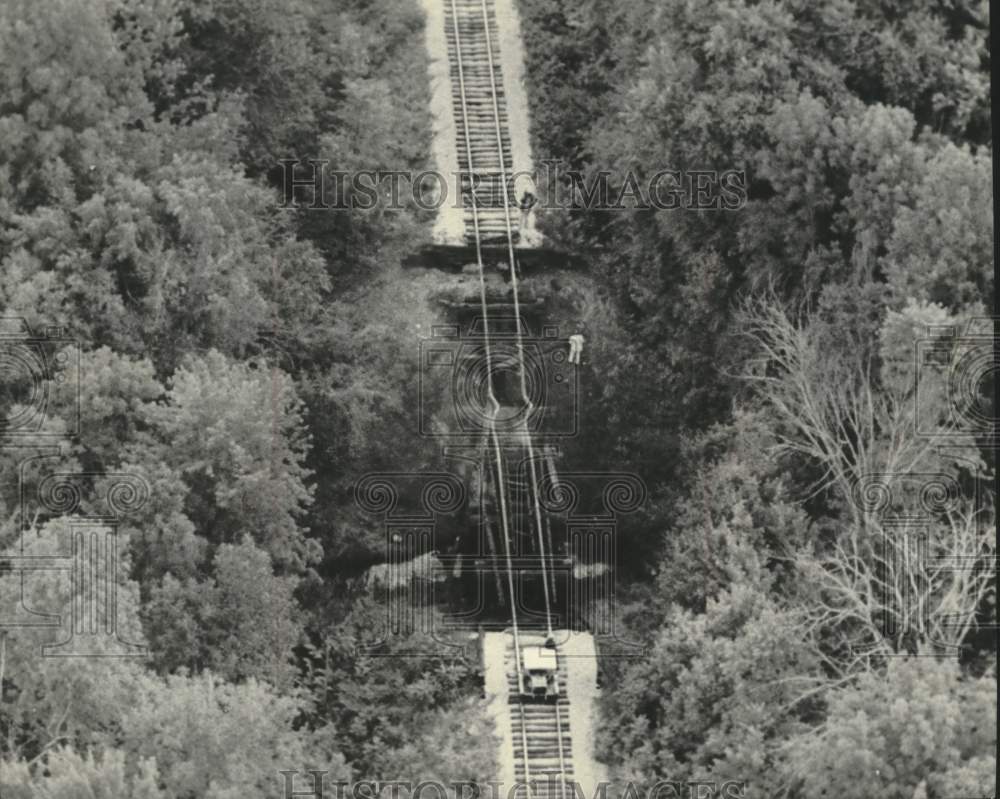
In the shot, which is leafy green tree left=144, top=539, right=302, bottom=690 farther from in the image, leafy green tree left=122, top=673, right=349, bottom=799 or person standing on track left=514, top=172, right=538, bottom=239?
person standing on track left=514, top=172, right=538, bottom=239

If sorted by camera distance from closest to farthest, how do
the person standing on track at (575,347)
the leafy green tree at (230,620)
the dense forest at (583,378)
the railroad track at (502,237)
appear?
the dense forest at (583,378), the leafy green tree at (230,620), the railroad track at (502,237), the person standing on track at (575,347)

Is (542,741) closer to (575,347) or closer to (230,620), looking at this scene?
(230,620)

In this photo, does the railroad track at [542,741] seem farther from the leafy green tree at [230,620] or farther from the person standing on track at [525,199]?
the person standing on track at [525,199]

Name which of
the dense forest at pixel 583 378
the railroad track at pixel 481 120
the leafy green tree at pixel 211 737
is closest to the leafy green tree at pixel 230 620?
the dense forest at pixel 583 378

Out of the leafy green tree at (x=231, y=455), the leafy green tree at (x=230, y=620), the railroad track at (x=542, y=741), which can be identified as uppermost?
the leafy green tree at (x=231, y=455)

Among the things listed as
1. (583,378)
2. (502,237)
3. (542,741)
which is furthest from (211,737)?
(502,237)

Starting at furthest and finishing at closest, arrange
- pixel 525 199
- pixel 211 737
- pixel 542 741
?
1. pixel 525 199
2. pixel 542 741
3. pixel 211 737

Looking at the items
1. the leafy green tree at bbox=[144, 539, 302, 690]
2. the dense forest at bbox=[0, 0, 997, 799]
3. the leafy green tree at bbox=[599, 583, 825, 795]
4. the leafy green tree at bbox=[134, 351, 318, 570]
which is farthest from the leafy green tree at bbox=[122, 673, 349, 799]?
the leafy green tree at bbox=[599, 583, 825, 795]

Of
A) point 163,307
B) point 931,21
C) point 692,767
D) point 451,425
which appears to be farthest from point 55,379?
point 931,21

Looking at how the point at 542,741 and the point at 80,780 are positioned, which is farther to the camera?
the point at 542,741
